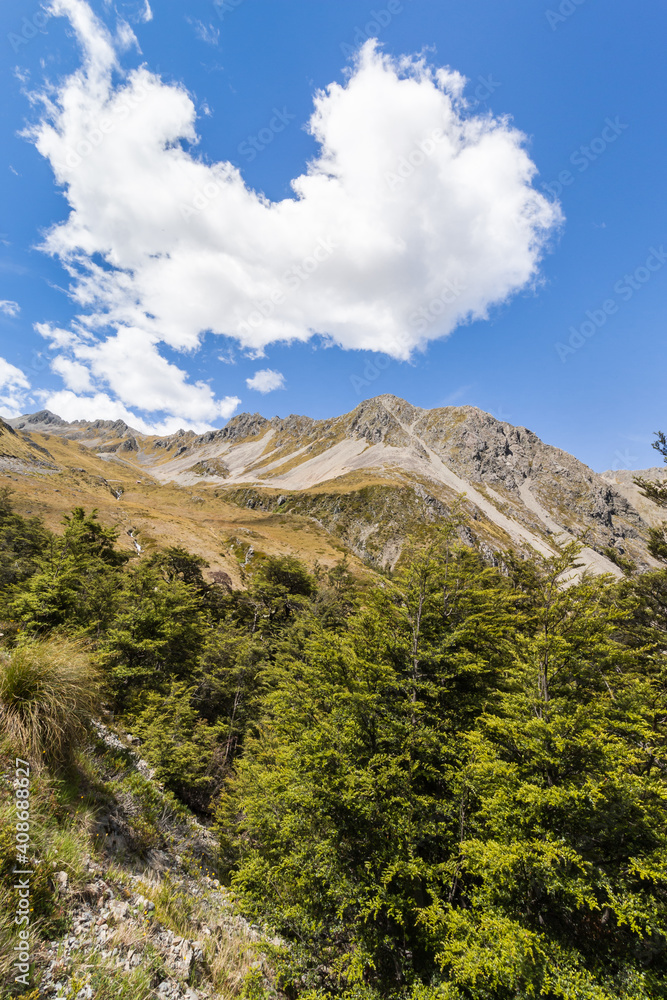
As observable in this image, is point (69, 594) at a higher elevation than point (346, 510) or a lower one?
lower

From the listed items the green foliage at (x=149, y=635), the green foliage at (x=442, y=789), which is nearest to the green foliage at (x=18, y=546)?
the green foliage at (x=149, y=635)

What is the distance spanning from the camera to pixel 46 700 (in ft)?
21.0

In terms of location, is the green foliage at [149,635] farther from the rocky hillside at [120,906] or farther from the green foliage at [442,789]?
the rocky hillside at [120,906]

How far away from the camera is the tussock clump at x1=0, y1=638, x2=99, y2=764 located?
6184 millimetres

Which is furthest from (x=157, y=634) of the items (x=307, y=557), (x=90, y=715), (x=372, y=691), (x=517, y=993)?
(x=307, y=557)

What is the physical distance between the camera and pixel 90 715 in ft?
23.6

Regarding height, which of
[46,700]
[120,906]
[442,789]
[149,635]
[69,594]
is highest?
[46,700]

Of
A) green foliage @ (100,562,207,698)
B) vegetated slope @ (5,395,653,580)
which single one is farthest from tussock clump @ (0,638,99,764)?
green foliage @ (100,562,207,698)

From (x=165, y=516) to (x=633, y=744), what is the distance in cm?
7277

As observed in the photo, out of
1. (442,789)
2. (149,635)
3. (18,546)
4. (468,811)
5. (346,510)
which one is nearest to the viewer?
(468,811)

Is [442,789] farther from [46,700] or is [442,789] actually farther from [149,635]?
[149,635]

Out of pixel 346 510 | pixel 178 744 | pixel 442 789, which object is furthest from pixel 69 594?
pixel 346 510

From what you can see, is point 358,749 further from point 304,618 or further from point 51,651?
point 304,618

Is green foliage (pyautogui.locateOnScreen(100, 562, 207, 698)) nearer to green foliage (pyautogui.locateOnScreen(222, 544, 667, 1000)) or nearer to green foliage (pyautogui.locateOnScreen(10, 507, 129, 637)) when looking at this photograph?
green foliage (pyautogui.locateOnScreen(10, 507, 129, 637))
